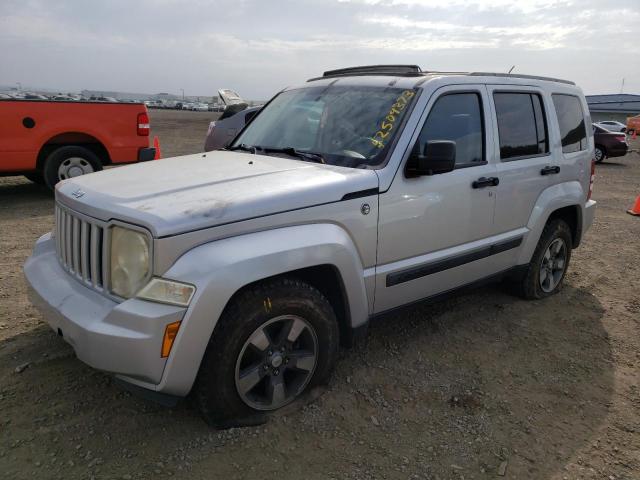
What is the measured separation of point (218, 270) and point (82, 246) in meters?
0.86

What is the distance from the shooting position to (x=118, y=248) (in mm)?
2402

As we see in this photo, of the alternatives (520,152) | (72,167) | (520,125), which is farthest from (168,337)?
(72,167)

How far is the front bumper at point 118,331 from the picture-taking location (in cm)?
221

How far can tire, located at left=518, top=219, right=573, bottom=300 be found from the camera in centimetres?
444

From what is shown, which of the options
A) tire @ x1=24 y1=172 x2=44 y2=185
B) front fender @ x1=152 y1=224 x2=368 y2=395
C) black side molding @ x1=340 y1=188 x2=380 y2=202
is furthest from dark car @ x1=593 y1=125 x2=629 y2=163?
front fender @ x1=152 y1=224 x2=368 y2=395

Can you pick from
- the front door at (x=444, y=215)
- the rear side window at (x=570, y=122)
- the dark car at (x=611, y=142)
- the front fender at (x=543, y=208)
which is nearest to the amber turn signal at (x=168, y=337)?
the front door at (x=444, y=215)

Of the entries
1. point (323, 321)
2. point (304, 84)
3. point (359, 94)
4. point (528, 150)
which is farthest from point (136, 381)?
point (528, 150)

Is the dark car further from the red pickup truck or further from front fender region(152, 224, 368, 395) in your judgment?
front fender region(152, 224, 368, 395)

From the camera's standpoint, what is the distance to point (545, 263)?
15.2 feet

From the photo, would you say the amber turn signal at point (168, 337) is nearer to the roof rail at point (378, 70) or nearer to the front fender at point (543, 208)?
the roof rail at point (378, 70)

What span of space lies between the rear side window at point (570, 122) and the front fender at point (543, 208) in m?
0.36

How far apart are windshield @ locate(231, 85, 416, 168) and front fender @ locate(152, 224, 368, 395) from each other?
0.76m

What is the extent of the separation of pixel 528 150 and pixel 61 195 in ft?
11.1

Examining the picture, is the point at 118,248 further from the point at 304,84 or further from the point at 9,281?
the point at 9,281
